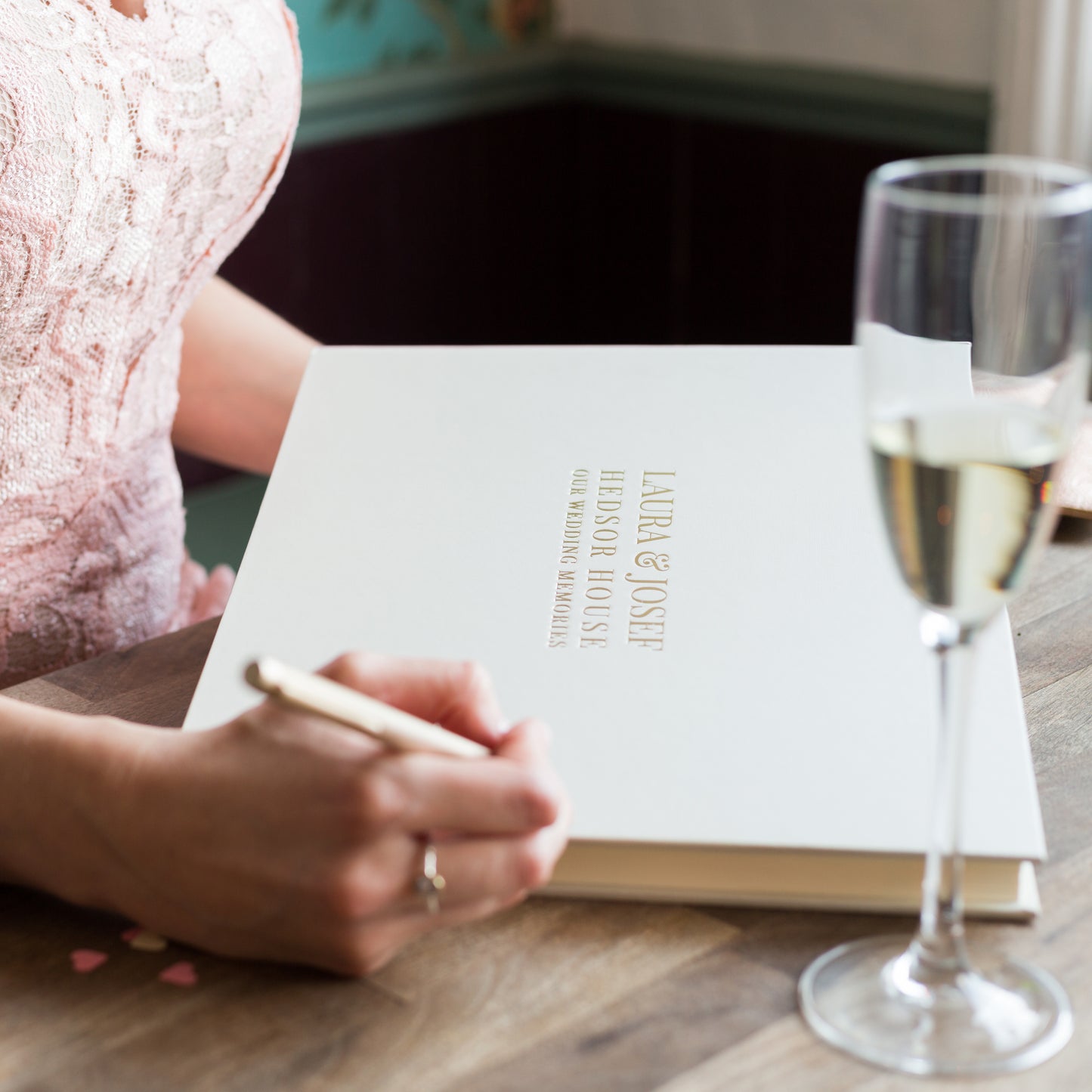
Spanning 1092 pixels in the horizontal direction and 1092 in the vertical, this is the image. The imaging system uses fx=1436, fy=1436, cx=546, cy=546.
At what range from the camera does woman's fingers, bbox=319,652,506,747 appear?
1.40 feet

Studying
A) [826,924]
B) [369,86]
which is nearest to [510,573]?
[826,924]

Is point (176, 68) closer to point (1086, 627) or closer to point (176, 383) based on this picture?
point (176, 383)

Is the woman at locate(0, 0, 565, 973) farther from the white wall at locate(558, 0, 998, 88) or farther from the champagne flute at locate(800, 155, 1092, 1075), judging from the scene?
the white wall at locate(558, 0, 998, 88)

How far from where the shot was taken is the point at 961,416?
34 cm

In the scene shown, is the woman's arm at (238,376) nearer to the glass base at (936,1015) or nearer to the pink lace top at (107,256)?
A: the pink lace top at (107,256)

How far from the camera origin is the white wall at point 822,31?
191 centimetres

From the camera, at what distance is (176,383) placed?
3.04ft

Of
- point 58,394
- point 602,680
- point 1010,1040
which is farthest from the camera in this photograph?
point 58,394

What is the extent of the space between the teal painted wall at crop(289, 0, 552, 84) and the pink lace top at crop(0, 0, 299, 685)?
49.3 inches

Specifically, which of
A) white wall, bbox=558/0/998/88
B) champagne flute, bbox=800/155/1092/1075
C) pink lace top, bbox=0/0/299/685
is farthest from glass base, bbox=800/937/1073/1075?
A: white wall, bbox=558/0/998/88

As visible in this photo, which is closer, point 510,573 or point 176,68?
point 510,573

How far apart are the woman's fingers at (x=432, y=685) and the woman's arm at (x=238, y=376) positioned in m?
0.50

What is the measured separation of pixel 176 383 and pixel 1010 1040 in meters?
0.70

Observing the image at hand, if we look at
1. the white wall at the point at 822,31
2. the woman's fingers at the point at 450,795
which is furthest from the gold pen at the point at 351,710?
the white wall at the point at 822,31
